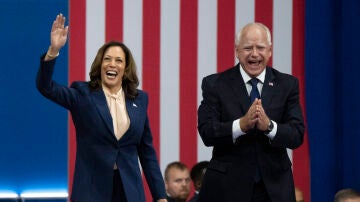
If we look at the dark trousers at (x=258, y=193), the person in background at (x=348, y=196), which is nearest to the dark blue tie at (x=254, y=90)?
the dark trousers at (x=258, y=193)

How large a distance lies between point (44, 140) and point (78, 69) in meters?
0.53

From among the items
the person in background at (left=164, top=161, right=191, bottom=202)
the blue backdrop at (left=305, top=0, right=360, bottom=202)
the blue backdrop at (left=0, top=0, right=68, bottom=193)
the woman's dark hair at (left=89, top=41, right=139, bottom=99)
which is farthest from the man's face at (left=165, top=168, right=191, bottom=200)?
the woman's dark hair at (left=89, top=41, right=139, bottom=99)

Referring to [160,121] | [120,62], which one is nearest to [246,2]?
[160,121]

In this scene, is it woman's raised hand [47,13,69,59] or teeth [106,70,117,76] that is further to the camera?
teeth [106,70,117,76]

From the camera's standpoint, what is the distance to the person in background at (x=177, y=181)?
18.3ft

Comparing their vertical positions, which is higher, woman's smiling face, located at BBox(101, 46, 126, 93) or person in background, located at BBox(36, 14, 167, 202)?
woman's smiling face, located at BBox(101, 46, 126, 93)

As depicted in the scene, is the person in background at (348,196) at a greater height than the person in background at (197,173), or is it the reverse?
the person in background at (197,173)

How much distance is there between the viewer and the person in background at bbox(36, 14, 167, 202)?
381cm

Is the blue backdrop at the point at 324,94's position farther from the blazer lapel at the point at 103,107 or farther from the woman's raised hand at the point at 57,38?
the woman's raised hand at the point at 57,38

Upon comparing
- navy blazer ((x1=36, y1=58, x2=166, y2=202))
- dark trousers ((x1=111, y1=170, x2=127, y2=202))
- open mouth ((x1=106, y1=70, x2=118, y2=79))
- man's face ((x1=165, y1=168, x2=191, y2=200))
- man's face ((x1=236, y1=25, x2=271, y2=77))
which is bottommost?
man's face ((x1=165, y1=168, x2=191, y2=200))

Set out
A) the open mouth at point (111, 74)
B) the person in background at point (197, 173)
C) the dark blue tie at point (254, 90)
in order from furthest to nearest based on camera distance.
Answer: the person in background at point (197, 173)
the open mouth at point (111, 74)
the dark blue tie at point (254, 90)

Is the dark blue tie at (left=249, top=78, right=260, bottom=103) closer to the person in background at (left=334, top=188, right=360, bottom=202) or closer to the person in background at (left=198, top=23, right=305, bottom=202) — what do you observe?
the person in background at (left=198, top=23, right=305, bottom=202)

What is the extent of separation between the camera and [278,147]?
3.49 m

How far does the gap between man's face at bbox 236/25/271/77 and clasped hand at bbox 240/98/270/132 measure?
0.84 ft
